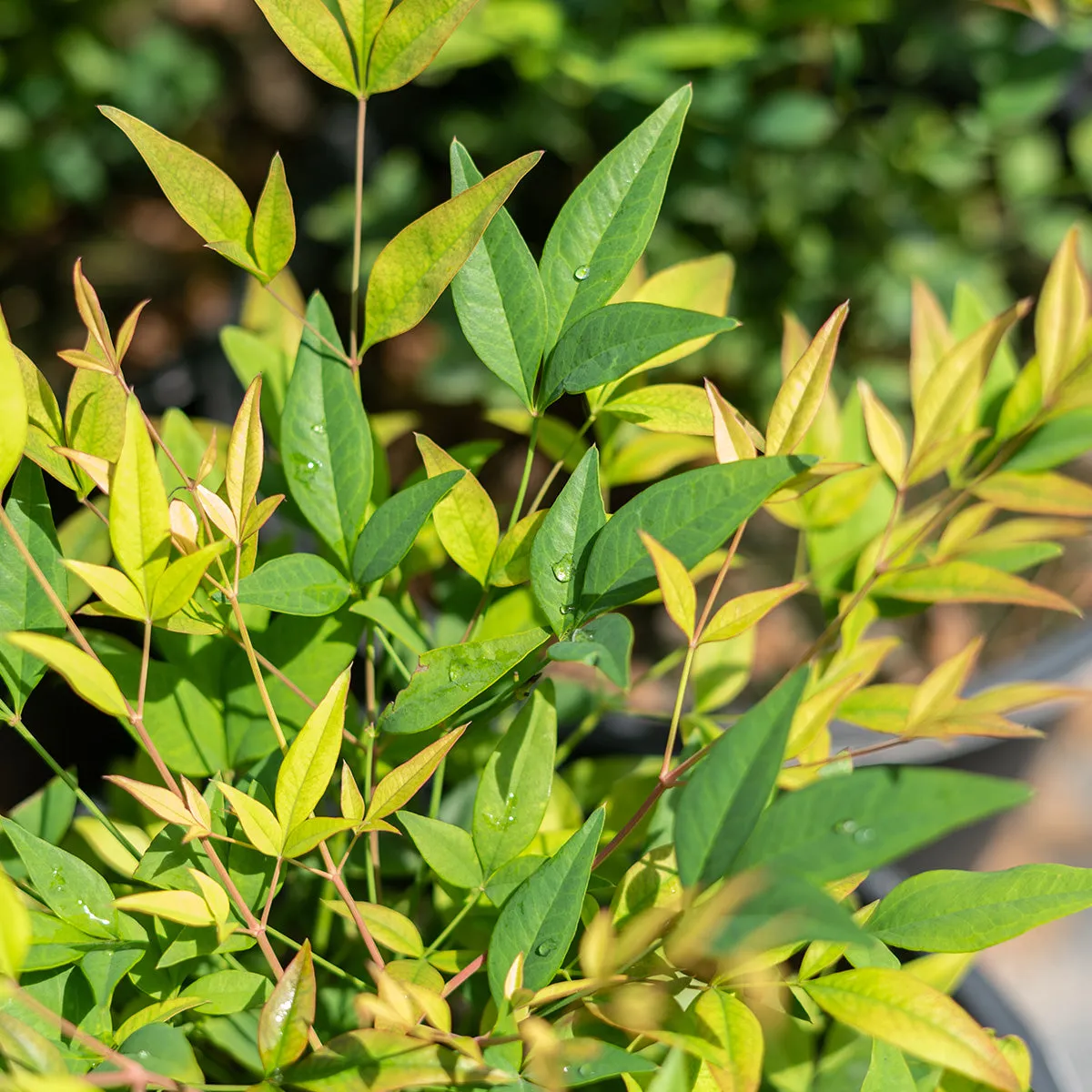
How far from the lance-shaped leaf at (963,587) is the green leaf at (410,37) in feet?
0.97

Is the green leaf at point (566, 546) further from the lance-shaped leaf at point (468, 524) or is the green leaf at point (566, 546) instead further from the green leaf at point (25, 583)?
the green leaf at point (25, 583)

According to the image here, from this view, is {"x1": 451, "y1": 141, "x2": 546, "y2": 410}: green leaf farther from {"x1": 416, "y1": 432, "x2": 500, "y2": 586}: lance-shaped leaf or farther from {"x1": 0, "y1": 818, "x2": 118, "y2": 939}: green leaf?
{"x1": 0, "y1": 818, "x2": 118, "y2": 939}: green leaf

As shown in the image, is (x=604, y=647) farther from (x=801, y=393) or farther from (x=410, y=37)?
(x=410, y=37)

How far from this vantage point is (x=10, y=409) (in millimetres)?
280

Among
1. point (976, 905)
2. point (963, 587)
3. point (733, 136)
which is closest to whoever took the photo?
point (976, 905)

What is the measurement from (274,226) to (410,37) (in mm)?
83

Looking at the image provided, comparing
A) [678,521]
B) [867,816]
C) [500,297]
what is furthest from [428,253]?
[867,816]

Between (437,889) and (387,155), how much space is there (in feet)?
3.56

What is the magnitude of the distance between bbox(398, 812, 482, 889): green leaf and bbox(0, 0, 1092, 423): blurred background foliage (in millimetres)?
844

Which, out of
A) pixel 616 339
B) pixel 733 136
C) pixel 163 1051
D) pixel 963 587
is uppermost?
pixel 733 136

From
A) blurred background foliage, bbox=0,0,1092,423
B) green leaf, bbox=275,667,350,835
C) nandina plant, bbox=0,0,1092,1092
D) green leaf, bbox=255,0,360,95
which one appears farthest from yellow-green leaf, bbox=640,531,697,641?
blurred background foliage, bbox=0,0,1092,423

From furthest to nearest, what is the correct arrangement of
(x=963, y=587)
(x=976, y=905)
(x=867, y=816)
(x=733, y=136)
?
(x=733, y=136) → (x=963, y=587) → (x=976, y=905) → (x=867, y=816)

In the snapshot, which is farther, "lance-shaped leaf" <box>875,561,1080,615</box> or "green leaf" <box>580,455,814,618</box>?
"lance-shaped leaf" <box>875,561,1080,615</box>

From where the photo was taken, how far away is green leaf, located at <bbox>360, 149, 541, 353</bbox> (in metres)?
0.34
